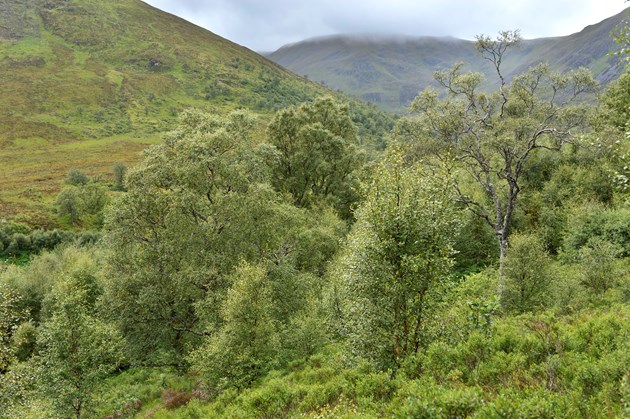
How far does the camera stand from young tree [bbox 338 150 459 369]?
13.5 meters

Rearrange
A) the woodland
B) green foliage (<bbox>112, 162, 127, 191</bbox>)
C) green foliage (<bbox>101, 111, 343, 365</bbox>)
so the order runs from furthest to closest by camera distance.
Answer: green foliage (<bbox>112, 162, 127, 191</bbox>)
green foliage (<bbox>101, 111, 343, 365</bbox>)
the woodland

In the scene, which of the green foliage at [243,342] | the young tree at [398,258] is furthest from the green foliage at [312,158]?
the young tree at [398,258]

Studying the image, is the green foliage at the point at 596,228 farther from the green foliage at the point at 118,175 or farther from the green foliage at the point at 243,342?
the green foliage at the point at 118,175

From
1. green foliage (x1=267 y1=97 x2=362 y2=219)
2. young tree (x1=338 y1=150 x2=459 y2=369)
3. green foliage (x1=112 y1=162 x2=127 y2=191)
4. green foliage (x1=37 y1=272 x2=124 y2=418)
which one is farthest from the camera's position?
green foliage (x1=112 y1=162 x2=127 y2=191)

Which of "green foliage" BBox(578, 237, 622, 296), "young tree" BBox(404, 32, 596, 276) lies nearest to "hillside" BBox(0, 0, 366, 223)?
"young tree" BBox(404, 32, 596, 276)

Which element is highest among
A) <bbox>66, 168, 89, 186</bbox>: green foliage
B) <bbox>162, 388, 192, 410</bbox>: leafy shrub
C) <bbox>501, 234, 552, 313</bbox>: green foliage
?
<bbox>66, 168, 89, 186</bbox>: green foliage

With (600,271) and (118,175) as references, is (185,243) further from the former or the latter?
(118,175)

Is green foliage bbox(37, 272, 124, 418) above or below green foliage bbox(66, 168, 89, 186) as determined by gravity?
below

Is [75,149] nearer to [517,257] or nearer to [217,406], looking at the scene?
[217,406]

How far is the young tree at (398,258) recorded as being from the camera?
44.4 ft

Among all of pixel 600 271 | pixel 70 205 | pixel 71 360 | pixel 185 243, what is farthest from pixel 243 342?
pixel 70 205

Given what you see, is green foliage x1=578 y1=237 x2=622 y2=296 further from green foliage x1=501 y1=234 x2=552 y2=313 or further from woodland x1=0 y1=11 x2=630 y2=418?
green foliage x1=501 y1=234 x2=552 y2=313

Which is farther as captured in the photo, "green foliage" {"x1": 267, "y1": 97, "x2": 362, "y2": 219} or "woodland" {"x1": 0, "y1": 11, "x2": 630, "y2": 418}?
"green foliage" {"x1": 267, "y1": 97, "x2": 362, "y2": 219}

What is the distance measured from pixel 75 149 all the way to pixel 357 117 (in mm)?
107365
